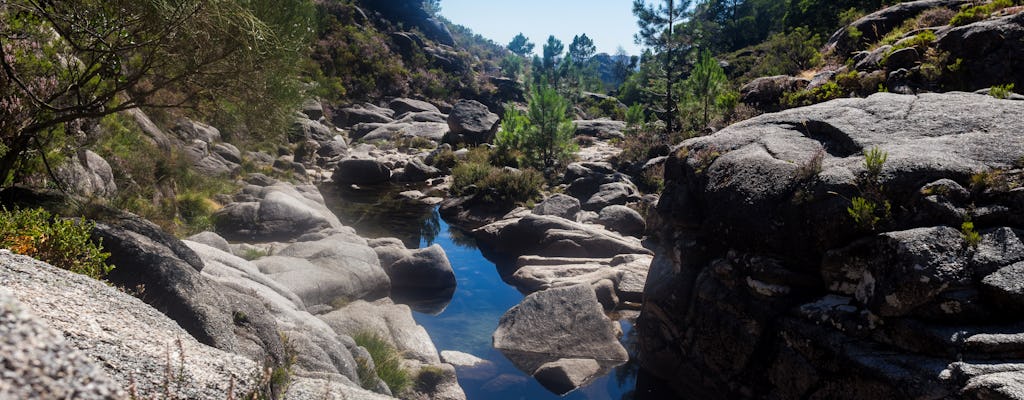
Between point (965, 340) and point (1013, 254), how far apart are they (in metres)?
1.09

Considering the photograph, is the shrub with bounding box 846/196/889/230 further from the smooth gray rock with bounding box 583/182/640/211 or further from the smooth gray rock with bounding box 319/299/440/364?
the smooth gray rock with bounding box 583/182/640/211

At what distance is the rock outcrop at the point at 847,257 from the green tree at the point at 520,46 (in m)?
179

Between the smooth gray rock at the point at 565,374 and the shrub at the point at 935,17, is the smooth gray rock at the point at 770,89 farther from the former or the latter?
the smooth gray rock at the point at 565,374

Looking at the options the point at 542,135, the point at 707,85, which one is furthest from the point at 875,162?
the point at 542,135

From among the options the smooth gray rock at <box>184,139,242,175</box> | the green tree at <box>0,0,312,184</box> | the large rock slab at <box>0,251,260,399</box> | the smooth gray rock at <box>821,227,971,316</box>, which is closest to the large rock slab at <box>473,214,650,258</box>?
the smooth gray rock at <box>184,139,242,175</box>

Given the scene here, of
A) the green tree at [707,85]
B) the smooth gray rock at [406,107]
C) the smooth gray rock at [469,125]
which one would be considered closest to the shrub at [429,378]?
the green tree at [707,85]

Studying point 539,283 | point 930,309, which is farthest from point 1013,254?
point 539,283

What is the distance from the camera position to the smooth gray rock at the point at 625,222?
18.8 m

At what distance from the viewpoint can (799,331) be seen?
7047 mm

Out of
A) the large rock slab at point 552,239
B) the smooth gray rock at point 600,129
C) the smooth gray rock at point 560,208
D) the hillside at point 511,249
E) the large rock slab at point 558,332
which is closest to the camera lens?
the hillside at point 511,249

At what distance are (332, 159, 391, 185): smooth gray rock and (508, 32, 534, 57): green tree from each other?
162141 millimetres

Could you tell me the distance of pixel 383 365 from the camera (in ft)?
29.2

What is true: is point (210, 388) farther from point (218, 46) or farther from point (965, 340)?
point (965, 340)

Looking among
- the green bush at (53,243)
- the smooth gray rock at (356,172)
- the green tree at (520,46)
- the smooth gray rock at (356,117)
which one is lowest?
the smooth gray rock at (356,172)
